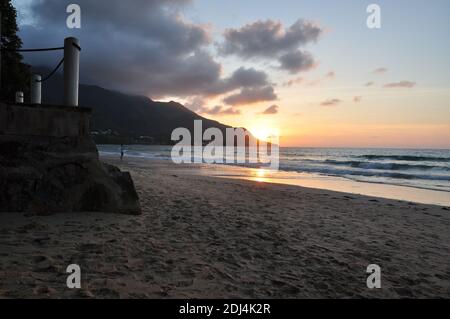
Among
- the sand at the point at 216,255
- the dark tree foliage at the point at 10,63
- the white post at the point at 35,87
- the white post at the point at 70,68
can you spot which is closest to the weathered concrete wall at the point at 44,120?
the white post at the point at 70,68

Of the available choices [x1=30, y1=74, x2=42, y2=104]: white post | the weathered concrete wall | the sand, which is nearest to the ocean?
the sand

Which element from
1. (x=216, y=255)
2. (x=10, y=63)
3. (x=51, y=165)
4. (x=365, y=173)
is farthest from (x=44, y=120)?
(x=365, y=173)

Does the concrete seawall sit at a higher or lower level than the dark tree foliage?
lower

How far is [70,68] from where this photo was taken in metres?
6.14

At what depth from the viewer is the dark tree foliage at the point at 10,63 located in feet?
56.4

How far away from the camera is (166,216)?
6742mm

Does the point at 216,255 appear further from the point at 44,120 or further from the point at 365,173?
the point at 365,173

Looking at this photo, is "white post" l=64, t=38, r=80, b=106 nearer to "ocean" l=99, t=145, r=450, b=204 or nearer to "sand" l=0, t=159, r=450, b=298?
"sand" l=0, t=159, r=450, b=298

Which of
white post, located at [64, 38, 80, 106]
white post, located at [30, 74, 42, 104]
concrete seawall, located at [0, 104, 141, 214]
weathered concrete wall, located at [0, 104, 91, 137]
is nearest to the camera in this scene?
concrete seawall, located at [0, 104, 141, 214]

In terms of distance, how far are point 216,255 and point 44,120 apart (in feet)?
12.9

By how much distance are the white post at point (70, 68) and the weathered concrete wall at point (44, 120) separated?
34 cm

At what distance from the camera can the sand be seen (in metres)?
3.49

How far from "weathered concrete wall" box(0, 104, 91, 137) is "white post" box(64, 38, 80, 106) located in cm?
34
